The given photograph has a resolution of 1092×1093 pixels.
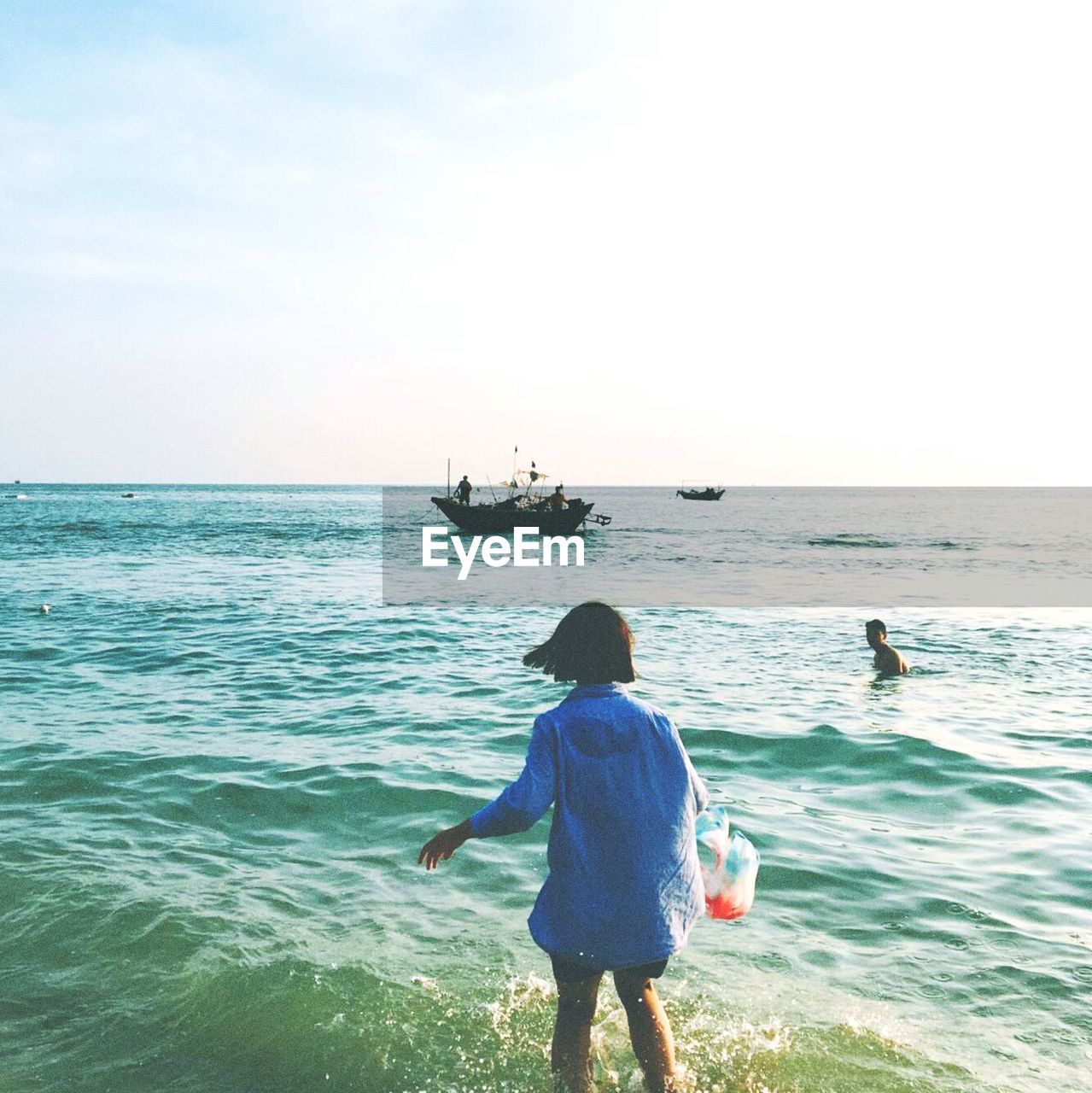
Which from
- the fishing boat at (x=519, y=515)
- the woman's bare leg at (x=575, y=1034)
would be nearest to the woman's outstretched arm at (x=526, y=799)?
the woman's bare leg at (x=575, y=1034)

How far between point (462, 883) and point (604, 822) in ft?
10.3

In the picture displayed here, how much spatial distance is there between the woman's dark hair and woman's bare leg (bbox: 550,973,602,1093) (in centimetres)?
107

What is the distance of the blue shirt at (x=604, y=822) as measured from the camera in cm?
327

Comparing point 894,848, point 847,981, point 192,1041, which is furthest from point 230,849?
point 894,848

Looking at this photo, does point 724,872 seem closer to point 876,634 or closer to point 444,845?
point 444,845

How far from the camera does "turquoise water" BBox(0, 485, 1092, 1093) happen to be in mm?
4289

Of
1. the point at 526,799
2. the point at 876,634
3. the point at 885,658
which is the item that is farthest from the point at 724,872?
the point at 876,634

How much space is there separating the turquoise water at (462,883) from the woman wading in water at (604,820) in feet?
3.69

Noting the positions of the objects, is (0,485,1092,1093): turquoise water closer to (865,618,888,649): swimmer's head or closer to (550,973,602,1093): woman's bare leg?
(550,973,602,1093): woman's bare leg

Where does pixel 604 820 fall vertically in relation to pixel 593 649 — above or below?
below

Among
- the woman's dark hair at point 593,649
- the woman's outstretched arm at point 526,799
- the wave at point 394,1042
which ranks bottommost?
the wave at point 394,1042

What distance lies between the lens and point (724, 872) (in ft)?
12.7

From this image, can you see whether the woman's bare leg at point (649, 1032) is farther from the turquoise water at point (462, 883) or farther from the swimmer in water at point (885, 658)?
the swimmer in water at point (885, 658)

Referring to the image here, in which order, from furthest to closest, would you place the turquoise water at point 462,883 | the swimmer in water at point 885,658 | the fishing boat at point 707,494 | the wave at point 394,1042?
the fishing boat at point 707,494 < the swimmer in water at point 885,658 < the turquoise water at point 462,883 < the wave at point 394,1042
